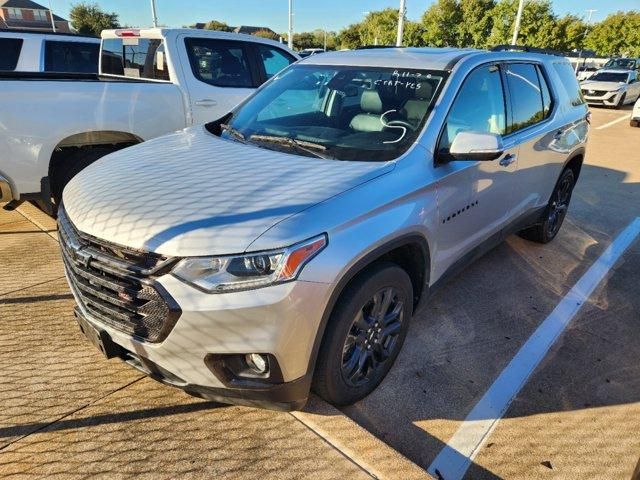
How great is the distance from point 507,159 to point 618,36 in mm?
57470

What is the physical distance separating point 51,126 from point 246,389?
3.25 metres

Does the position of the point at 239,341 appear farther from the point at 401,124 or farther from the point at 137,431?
the point at 401,124

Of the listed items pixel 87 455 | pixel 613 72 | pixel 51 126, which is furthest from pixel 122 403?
pixel 613 72

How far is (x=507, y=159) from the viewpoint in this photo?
344 centimetres

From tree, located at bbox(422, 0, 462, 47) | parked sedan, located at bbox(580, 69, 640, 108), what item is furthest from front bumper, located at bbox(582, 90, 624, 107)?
tree, located at bbox(422, 0, 462, 47)

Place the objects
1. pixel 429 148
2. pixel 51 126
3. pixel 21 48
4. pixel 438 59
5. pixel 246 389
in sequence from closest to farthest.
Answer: pixel 246 389
pixel 429 148
pixel 438 59
pixel 51 126
pixel 21 48

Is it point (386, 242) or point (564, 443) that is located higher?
point (386, 242)

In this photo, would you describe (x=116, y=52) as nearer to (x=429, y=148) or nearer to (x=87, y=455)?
(x=429, y=148)

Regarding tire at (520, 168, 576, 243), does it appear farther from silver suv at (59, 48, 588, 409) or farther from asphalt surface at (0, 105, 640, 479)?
silver suv at (59, 48, 588, 409)

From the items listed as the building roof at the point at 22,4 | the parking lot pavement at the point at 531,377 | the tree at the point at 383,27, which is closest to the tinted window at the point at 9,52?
the parking lot pavement at the point at 531,377

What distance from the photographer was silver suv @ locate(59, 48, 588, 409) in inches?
75.1

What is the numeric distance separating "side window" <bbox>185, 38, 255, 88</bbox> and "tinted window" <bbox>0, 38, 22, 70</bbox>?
10.4 feet

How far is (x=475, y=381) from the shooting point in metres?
2.85

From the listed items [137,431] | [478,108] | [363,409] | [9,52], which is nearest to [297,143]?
[478,108]
